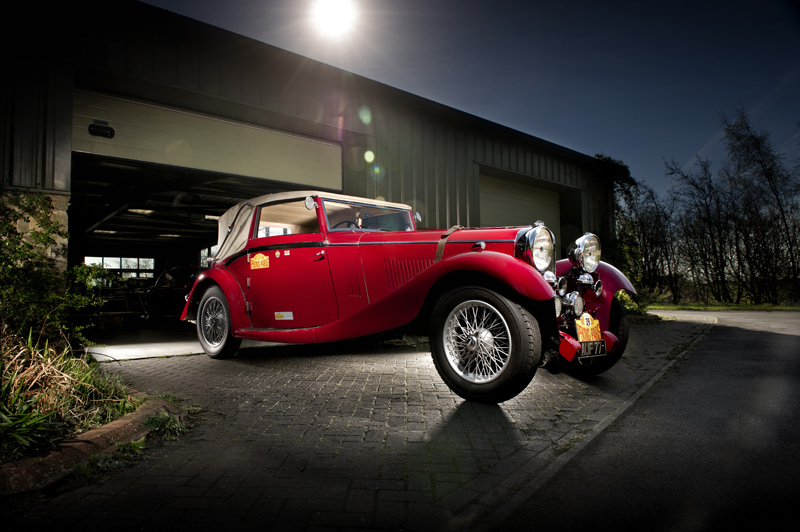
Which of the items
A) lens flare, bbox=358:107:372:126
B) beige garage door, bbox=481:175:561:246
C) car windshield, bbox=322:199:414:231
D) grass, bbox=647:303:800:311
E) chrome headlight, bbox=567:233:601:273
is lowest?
grass, bbox=647:303:800:311

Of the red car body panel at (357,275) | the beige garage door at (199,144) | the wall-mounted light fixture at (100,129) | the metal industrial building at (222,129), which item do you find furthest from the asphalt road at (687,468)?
the wall-mounted light fixture at (100,129)

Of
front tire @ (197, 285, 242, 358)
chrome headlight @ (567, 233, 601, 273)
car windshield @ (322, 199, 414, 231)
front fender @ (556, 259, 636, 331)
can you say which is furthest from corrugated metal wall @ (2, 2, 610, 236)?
chrome headlight @ (567, 233, 601, 273)

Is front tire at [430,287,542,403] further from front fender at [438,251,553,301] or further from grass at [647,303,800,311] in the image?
grass at [647,303,800,311]

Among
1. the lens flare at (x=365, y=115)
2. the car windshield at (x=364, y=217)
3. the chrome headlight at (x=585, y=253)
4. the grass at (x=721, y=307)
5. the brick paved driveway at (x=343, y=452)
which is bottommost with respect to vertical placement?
the brick paved driveway at (x=343, y=452)

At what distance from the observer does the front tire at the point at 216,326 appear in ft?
20.1

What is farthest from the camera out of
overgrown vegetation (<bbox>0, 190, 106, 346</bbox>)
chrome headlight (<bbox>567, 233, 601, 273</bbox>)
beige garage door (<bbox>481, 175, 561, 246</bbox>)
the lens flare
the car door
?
beige garage door (<bbox>481, 175, 561, 246</bbox>)

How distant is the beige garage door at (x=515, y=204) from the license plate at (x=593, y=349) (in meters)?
8.84

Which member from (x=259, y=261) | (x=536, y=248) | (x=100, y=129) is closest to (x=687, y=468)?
(x=536, y=248)

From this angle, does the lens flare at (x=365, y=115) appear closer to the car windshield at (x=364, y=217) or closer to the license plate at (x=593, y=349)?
the car windshield at (x=364, y=217)

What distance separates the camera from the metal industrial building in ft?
21.2

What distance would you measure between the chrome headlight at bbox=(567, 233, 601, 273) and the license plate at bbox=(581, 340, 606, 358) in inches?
28.7

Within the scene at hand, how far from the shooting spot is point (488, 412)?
374 centimetres

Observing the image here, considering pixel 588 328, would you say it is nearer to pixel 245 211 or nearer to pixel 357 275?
pixel 357 275

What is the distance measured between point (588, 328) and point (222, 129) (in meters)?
→ 7.42
